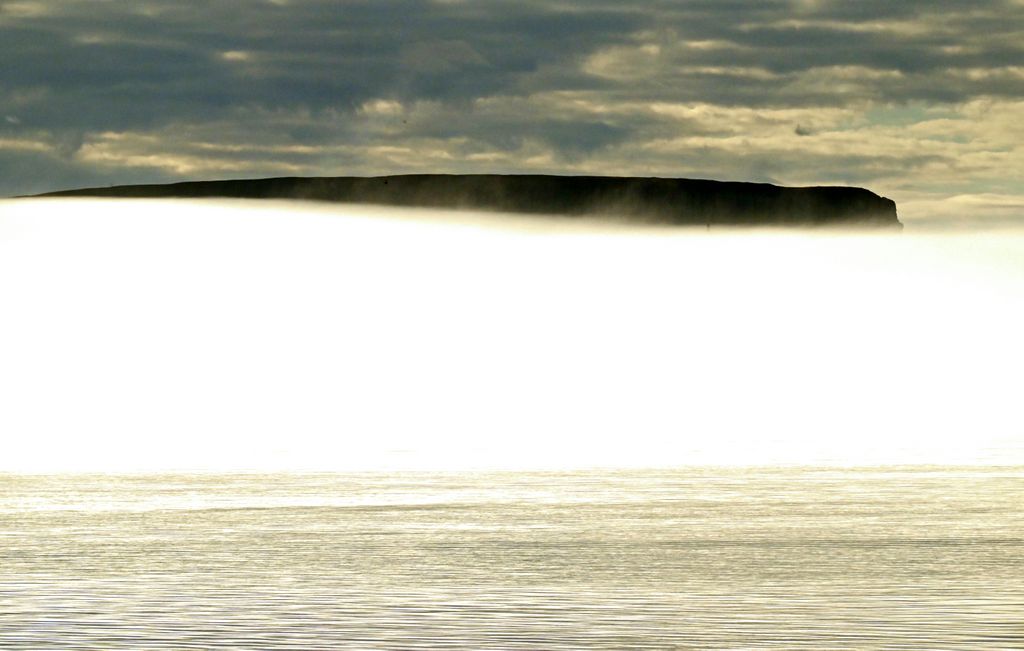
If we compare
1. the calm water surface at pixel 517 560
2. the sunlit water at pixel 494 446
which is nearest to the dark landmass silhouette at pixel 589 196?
the sunlit water at pixel 494 446

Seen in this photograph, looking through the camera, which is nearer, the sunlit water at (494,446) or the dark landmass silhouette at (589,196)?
the sunlit water at (494,446)

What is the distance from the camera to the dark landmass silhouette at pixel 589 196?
41.8 m

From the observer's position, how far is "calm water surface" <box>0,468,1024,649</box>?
6.28 meters

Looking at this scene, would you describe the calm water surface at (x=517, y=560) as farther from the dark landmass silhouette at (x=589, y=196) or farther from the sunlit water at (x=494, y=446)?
the dark landmass silhouette at (x=589, y=196)

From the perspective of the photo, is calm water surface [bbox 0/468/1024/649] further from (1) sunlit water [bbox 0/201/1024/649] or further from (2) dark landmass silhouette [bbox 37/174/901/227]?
(2) dark landmass silhouette [bbox 37/174/901/227]

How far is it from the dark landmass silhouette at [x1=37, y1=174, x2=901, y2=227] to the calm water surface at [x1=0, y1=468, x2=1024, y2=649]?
31.2 meters

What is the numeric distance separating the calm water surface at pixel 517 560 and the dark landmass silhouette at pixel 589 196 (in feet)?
102

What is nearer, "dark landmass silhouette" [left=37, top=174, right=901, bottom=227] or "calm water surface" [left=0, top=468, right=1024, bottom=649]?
"calm water surface" [left=0, top=468, right=1024, bottom=649]

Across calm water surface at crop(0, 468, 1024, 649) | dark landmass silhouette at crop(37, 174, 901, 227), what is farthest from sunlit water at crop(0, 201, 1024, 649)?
dark landmass silhouette at crop(37, 174, 901, 227)

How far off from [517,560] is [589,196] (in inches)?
1402

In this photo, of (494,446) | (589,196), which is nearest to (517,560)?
(494,446)

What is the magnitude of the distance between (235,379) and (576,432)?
4990 mm

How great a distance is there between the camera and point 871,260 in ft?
86.7

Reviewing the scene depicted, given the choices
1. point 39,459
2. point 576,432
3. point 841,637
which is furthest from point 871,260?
point 841,637
